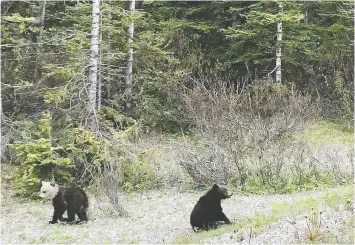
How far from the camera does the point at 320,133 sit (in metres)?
20.8

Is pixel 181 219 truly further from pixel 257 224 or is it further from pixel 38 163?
pixel 38 163

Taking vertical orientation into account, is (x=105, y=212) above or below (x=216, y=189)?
below

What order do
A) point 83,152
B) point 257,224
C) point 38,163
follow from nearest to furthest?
point 257,224
point 38,163
point 83,152

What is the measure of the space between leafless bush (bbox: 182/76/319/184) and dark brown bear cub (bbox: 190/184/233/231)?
432cm

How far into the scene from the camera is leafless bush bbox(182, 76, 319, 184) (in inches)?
524

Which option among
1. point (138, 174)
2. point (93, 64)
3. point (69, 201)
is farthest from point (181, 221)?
point (93, 64)

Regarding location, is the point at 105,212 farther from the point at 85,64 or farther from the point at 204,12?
the point at 204,12

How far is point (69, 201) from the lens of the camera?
10555mm

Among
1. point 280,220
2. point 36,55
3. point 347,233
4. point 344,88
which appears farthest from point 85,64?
point 344,88

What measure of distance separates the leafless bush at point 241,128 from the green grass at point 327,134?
95 cm

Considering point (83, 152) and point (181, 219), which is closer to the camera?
point (181, 219)

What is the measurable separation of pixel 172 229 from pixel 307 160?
6.90 meters

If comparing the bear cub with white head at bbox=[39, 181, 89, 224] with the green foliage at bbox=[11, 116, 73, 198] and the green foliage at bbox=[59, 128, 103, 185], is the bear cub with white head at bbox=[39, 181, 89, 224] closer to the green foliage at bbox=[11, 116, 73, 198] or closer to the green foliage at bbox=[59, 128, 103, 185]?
the green foliage at bbox=[11, 116, 73, 198]

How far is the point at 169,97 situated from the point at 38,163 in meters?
8.50
